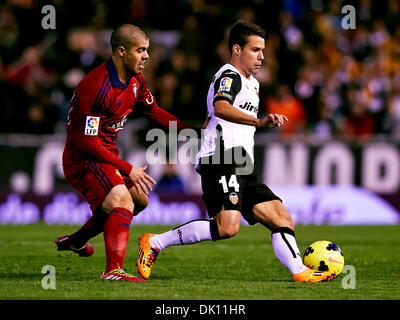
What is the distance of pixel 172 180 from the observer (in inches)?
570

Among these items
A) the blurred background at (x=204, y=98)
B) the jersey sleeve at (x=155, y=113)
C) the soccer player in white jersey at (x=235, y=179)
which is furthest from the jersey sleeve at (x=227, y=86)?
the blurred background at (x=204, y=98)

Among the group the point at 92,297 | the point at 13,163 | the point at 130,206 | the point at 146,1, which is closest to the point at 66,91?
the point at 13,163

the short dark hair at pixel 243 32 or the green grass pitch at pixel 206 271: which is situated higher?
the short dark hair at pixel 243 32

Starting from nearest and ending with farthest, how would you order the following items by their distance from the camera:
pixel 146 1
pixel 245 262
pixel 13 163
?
1. pixel 245 262
2. pixel 13 163
3. pixel 146 1

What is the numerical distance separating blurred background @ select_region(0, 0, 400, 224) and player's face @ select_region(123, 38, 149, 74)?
275 inches

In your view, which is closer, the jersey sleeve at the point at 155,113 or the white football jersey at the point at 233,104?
the white football jersey at the point at 233,104

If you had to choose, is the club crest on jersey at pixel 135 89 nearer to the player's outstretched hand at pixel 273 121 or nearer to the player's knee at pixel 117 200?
the player's knee at pixel 117 200

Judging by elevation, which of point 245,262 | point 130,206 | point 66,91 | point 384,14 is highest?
point 384,14

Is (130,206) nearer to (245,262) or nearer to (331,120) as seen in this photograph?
(245,262)

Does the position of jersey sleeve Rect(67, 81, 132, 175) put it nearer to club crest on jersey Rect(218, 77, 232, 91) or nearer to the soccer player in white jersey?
the soccer player in white jersey

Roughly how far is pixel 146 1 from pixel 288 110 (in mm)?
4390

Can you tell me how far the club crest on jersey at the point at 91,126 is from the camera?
721 centimetres

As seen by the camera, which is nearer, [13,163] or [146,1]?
[13,163]

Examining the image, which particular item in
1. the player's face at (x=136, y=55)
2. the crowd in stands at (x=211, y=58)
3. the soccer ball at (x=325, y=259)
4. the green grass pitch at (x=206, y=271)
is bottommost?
the green grass pitch at (x=206, y=271)
